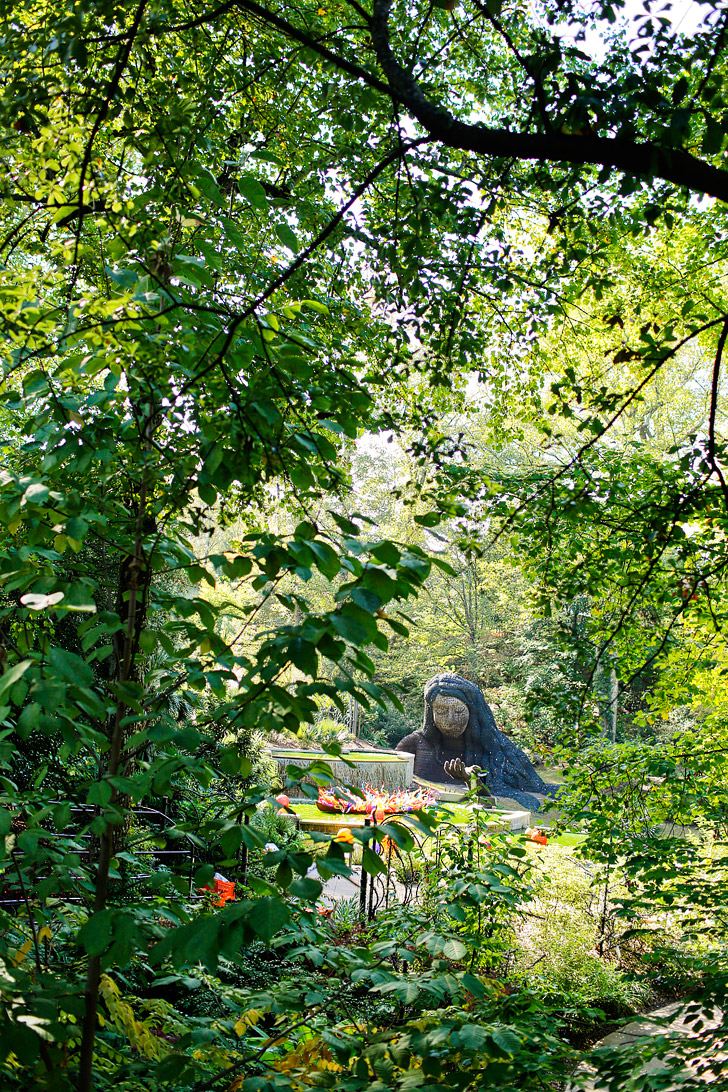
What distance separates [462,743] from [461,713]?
A: 3.21ft

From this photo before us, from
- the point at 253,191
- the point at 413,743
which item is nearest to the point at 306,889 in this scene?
the point at 253,191

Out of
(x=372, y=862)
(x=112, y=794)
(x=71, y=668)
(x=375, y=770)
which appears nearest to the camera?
(x=71, y=668)

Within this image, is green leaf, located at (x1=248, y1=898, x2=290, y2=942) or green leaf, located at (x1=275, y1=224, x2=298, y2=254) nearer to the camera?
green leaf, located at (x1=248, y1=898, x2=290, y2=942)

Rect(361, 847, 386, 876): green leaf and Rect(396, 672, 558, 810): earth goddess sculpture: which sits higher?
Rect(361, 847, 386, 876): green leaf

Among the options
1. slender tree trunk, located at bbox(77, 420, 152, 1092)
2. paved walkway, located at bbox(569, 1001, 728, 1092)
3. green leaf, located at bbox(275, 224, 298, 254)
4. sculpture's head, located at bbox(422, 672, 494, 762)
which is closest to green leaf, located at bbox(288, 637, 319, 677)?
slender tree trunk, located at bbox(77, 420, 152, 1092)

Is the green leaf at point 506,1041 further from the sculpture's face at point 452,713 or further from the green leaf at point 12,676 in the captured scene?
the sculpture's face at point 452,713

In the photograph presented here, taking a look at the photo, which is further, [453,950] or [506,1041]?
[453,950]

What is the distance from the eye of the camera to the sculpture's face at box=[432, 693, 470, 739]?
63.3 ft

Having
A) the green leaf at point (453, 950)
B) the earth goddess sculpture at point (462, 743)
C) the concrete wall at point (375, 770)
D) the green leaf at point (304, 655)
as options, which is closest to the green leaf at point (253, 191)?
the green leaf at point (304, 655)

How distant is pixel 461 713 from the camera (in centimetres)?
1928

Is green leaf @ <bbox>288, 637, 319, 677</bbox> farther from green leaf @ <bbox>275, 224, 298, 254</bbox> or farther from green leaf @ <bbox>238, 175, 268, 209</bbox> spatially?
green leaf @ <bbox>238, 175, 268, 209</bbox>

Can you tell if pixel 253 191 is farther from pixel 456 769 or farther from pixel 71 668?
pixel 456 769

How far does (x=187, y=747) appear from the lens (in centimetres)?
132

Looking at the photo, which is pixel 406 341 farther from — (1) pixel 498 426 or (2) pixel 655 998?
(2) pixel 655 998
